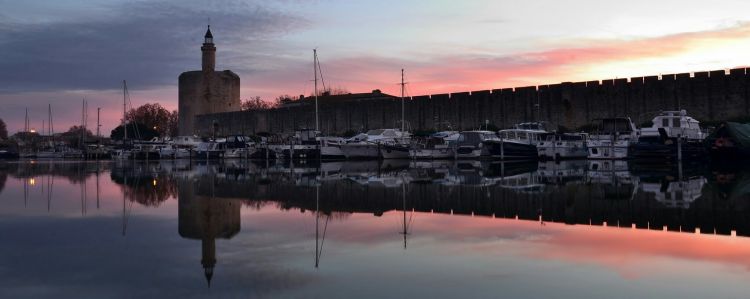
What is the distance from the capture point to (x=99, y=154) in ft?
150

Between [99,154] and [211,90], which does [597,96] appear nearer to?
[99,154]

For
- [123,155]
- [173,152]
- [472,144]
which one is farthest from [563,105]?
[123,155]

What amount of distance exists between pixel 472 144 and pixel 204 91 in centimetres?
3705

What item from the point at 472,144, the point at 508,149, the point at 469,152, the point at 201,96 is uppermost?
the point at 201,96

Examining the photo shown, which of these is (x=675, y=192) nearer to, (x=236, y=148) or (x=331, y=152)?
(x=331, y=152)

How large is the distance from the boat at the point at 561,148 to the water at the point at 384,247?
16.7 meters

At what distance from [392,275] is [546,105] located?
30.7 metres

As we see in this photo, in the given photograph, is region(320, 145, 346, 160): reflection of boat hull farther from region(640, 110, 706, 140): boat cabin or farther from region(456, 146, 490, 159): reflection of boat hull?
region(640, 110, 706, 140): boat cabin

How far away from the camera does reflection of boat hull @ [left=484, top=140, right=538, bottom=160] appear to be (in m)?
24.5

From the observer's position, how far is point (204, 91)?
192 feet

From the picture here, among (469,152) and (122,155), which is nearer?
(469,152)

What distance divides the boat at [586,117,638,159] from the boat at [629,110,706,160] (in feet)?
1.81

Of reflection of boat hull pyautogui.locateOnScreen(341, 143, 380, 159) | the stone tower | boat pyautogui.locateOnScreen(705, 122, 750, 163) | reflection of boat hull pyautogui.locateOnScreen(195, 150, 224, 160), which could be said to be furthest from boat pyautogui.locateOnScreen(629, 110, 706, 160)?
the stone tower

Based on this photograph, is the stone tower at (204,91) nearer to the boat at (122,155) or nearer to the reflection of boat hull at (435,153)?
the boat at (122,155)
